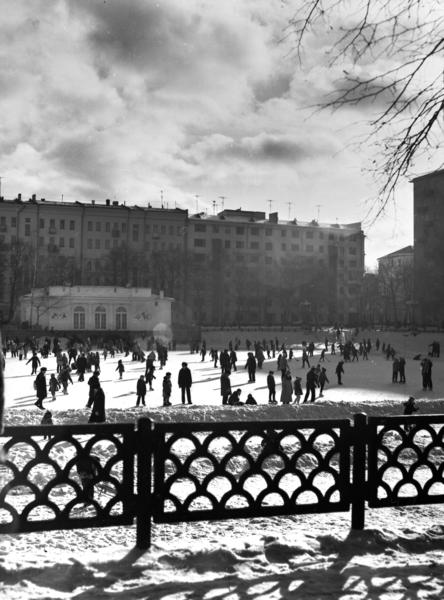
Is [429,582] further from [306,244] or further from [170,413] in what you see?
[306,244]

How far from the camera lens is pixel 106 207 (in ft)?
275

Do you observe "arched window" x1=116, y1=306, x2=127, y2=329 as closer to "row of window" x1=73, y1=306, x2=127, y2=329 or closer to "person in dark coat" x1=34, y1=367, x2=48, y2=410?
"row of window" x1=73, y1=306, x2=127, y2=329

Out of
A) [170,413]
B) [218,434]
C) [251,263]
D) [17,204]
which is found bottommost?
[170,413]

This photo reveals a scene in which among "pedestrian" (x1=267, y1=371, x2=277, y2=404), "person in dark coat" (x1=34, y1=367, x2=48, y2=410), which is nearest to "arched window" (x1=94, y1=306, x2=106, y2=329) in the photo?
"pedestrian" (x1=267, y1=371, x2=277, y2=404)

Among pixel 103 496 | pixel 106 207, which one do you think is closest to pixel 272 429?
pixel 103 496

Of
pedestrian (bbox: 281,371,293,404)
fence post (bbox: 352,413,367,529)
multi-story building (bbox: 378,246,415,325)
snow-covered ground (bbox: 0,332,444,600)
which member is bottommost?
pedestrian (bbox: 281,371,293,404)

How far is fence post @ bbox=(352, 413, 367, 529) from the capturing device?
17.3 feet

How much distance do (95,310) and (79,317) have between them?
65.4 inches

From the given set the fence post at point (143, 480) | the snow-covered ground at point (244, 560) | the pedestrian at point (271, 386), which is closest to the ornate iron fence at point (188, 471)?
the fence post at point (143, 480)

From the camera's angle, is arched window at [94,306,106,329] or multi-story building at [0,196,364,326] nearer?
arched window at [94,306,106,329]

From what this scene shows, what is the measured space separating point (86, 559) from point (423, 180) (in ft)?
284

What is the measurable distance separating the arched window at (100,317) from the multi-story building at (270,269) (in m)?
22.7

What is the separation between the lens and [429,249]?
81.3 meters

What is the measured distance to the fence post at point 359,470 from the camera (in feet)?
17.3
